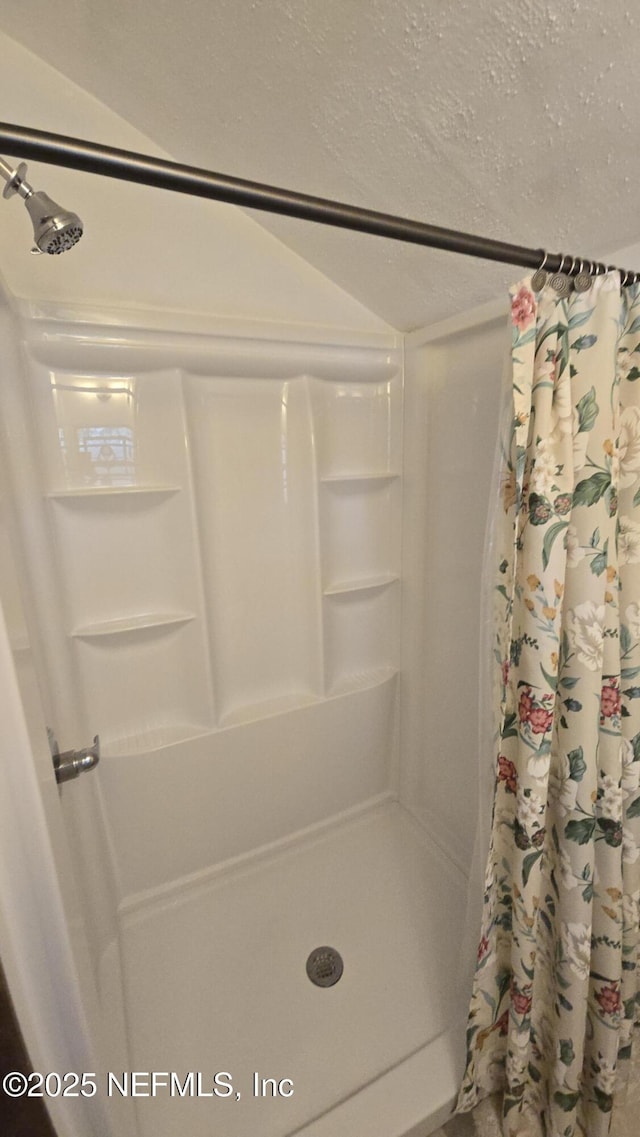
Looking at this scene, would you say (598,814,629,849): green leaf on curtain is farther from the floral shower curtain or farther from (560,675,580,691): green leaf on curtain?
(560,675,580,691): green leaf on curtain

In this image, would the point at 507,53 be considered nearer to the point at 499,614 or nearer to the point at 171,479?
the point at 499,614

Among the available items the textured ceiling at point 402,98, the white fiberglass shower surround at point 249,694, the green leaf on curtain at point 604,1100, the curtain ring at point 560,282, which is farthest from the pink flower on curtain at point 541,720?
the textured ceiling at point 402,98

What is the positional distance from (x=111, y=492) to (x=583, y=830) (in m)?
1.29

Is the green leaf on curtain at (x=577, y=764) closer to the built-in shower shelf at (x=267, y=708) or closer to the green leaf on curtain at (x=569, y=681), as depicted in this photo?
the green leaf on curtain at (x=569, y=681)

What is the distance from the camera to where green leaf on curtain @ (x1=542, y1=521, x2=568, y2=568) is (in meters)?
0.76

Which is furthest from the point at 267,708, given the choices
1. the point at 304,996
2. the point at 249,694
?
the point at 304,996

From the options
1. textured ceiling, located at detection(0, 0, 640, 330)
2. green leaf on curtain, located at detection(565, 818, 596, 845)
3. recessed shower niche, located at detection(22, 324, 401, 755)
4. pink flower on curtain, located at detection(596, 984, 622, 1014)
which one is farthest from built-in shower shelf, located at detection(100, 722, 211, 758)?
textured ceiling, located at detection(0, 0, 640, 330)

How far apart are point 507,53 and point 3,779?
1.11 meters

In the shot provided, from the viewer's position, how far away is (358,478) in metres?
1.48

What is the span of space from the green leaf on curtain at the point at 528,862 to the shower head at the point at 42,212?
1268 millimetres

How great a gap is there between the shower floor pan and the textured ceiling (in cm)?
181

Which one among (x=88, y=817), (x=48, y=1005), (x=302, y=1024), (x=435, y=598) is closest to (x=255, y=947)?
(x=302, y=1024)

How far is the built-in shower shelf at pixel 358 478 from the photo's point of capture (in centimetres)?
144

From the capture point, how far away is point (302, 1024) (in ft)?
3.80
